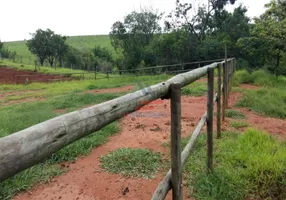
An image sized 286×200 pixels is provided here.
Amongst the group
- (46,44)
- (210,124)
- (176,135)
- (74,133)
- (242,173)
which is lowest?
(242,173)

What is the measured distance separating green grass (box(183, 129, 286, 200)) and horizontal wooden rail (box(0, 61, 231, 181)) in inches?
66.4

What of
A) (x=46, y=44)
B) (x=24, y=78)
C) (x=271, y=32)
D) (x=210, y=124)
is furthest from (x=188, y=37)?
(x=46, y=44)

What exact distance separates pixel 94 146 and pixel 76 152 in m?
0.34

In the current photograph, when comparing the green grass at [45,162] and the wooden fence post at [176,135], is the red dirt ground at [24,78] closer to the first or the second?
the green grass at [45,162]

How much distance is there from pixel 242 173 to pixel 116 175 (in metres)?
1.38

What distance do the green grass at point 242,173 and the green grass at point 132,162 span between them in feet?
1.43

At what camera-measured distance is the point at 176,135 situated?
1.49 metres

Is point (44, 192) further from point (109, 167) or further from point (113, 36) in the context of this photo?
point (113, 36)

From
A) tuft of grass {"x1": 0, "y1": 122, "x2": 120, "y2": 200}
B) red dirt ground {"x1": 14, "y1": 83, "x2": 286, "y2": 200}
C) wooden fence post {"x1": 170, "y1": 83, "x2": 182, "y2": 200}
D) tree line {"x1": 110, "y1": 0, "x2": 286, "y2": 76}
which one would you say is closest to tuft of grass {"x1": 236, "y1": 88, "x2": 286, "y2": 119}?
red dirt ground {"x1": 14, "y1": 83, "x2": 286, "y2": 200}

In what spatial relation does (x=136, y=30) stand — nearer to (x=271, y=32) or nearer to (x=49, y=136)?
(x=271, y=32)

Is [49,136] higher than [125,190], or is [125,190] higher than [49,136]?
[49,136]

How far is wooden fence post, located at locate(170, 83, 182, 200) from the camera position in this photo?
148 cm

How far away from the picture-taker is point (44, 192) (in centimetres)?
252

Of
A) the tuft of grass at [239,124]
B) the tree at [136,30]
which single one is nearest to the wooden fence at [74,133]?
the tuft of grass at [239,124]
